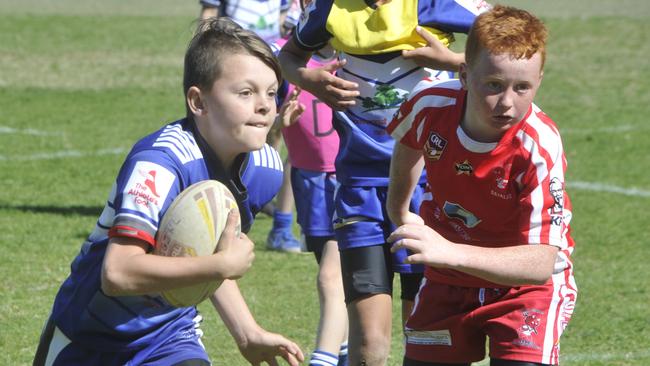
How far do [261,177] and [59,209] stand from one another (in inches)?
234

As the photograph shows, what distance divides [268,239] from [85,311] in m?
4.85

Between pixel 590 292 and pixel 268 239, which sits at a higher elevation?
pixel 590 292

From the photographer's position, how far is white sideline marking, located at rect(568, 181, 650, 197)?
10.5 meters

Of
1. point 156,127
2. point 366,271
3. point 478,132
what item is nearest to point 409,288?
point 366,271

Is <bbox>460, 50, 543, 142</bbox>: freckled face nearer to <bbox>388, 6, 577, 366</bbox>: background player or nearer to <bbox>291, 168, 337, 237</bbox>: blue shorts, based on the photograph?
<bbox>388, 6, 577, 366</bbox>: background player

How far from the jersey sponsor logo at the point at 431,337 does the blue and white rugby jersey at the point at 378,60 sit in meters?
0.90

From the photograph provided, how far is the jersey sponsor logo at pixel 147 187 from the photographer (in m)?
3.79

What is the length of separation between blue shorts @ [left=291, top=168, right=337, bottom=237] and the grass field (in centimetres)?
66

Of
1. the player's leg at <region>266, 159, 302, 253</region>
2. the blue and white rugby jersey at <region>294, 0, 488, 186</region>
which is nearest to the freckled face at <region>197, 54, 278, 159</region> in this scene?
the blue and white rugby jersey at <region>294, 0, 488, 186</region>

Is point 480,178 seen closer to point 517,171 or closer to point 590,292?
point 517,171

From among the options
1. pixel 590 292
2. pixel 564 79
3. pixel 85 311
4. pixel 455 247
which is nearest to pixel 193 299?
pixel 85 311

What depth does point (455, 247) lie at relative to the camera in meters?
4.01

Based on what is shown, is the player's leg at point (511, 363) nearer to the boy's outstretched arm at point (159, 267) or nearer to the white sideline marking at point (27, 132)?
the boy's outstretched arm at point (159, 267)


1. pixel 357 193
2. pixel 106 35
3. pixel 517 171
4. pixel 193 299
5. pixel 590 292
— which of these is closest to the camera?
pixel 193 299
